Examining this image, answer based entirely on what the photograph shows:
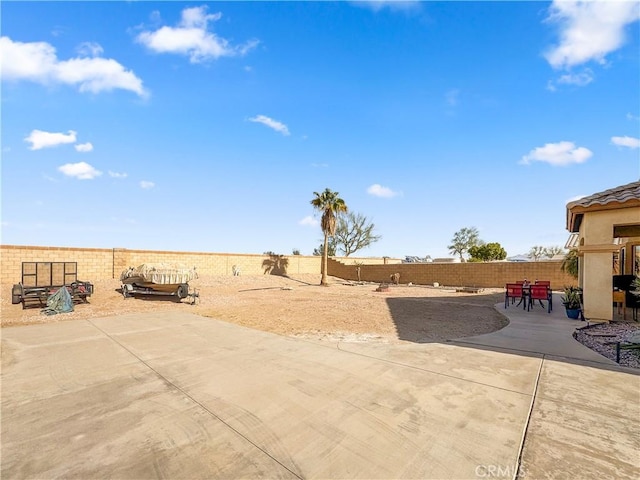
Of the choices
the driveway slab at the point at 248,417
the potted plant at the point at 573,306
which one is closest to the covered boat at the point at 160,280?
the driveway slab at the point at 248,417

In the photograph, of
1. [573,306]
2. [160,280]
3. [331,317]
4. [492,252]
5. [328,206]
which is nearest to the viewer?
[573,306]

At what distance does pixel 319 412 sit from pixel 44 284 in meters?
14.9

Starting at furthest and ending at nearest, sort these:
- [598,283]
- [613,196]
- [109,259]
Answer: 1. [109,259]
2. [598,283]
3. [613,196]

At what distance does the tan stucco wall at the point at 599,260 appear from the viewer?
331 inches

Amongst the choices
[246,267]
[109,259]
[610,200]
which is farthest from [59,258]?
[610,200]

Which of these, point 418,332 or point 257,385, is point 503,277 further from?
point 257,385

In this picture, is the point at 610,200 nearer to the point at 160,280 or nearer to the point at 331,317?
the point at 331,317

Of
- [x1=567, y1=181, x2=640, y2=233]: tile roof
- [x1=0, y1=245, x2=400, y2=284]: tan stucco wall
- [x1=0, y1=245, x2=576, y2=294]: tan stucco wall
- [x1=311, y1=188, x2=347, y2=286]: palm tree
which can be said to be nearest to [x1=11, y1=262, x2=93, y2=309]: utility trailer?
[x1=0, y1=245, x2=400, y2=284]: tan stucco wall

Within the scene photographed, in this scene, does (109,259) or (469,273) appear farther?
(469,273)

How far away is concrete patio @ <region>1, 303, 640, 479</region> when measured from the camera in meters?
2.78

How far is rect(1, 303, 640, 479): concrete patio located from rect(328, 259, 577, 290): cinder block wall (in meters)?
18.5

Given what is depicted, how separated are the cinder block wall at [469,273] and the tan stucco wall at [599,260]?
14.3 metres

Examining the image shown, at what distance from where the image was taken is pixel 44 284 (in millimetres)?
13281

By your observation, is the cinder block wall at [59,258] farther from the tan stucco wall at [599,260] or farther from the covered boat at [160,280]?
the tan stucco wall at [599,260]
